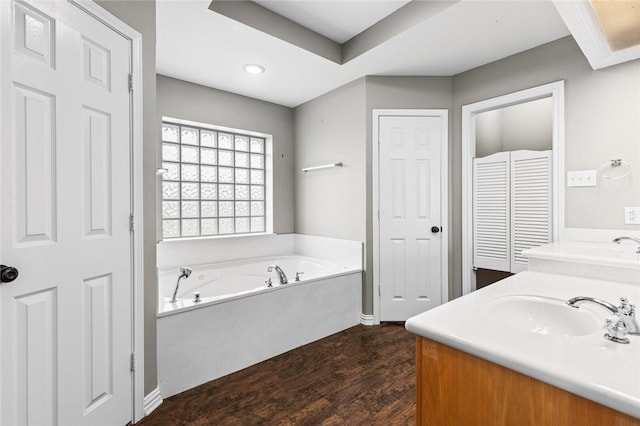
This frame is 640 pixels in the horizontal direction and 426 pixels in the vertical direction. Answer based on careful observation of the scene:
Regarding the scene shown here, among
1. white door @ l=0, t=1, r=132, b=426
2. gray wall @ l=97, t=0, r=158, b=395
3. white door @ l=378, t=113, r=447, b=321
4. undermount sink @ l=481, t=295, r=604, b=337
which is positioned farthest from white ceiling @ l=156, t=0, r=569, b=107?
undermount sink @ l=481, t=295, r=604, b=337

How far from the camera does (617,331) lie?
0.78 meters

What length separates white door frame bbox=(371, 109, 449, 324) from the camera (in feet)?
9.96

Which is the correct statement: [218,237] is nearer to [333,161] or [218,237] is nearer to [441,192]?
[333,161]

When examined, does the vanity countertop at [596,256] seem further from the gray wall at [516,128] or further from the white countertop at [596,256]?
the gray wall at [516,128]

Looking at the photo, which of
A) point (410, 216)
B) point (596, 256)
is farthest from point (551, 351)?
point (410, 216)

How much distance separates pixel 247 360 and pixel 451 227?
218cm

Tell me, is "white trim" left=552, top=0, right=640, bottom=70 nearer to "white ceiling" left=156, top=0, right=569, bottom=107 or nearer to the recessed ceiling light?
"white ceiling" left=156, top=0, right=569, bottom=107

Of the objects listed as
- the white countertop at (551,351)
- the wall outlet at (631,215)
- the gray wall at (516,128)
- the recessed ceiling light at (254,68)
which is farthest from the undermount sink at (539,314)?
the gray wall at (516,128)

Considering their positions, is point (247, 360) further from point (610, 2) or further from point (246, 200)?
point (610, 2)

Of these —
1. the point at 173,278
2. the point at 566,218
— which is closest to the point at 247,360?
the point at 173,278

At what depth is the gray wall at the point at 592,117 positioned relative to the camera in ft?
6.77

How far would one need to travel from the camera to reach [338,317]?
2869 mm

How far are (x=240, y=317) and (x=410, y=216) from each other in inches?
72.4

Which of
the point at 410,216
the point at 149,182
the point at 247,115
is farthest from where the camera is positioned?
the point at 247,115
